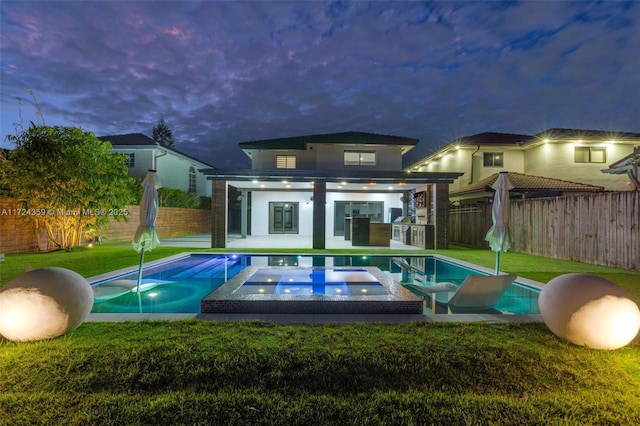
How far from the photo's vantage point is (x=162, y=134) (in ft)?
164

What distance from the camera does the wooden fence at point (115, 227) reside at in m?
10.8

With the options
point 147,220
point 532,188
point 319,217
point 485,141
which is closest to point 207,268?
point 147,220

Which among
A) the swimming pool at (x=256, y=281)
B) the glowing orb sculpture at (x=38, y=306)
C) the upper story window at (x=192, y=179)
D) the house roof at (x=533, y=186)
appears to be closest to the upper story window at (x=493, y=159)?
the house roof at (x=533, y=186)

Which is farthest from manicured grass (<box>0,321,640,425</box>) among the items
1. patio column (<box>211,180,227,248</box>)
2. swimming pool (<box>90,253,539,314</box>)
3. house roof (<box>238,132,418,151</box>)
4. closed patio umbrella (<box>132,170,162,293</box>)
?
house roof (<box>238,132,418,151</box>)

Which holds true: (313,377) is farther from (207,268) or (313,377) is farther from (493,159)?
(493,159)

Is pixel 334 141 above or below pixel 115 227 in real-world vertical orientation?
above

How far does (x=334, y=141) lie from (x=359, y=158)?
1.90 meters

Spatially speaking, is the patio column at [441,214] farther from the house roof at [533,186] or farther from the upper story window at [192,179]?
the upper story window at [192,179]

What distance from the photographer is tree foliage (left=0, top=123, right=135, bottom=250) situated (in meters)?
11.0

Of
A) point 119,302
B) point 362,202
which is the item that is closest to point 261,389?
point 119,302

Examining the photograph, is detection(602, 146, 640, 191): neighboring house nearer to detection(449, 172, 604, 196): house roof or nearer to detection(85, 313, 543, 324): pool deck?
detection(449, 172, 604, 196): house roof

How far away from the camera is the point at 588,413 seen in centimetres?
230

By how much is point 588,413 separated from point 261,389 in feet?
8.32

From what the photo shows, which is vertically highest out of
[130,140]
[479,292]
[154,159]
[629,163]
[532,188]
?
[130,140]
